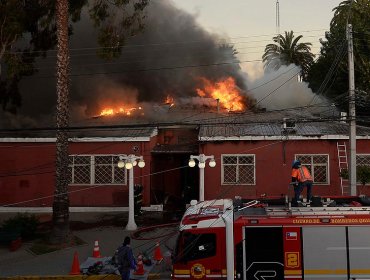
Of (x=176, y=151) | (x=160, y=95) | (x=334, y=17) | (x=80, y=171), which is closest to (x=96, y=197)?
(x=80, y=171)

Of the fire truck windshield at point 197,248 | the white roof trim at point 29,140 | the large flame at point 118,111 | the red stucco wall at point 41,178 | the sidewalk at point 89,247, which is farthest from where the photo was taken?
the large flame at point 118,111

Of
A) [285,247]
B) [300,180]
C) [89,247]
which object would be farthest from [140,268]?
[300,180]

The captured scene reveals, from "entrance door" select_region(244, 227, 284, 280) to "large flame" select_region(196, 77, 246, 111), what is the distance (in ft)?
82.2

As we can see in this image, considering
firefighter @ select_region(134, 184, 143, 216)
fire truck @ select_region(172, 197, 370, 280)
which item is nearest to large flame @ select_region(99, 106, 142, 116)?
firefighter @ select_region(134, 184, 143, 216)

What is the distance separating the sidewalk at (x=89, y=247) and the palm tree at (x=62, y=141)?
3.20ft

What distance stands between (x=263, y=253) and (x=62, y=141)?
922 cm

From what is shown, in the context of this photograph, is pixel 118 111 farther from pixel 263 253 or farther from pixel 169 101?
pixel 263 253

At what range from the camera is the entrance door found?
9031mm

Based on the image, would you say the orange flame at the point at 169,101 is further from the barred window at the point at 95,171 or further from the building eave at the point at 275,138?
the building eave at the point at 275,138

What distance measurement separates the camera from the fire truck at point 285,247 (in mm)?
8969

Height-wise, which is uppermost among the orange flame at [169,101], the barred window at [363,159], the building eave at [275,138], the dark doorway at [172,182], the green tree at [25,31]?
the green tree at [25,31]

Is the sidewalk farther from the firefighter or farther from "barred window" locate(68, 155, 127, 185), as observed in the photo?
"barred window" locate(68, 155, 127, 185)

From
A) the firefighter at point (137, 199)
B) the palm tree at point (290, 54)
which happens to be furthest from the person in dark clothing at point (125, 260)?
the palm tree at point (290, 54)

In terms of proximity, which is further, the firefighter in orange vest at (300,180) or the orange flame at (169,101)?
the orange flame at (169,101)
